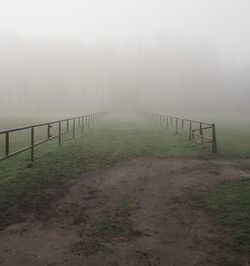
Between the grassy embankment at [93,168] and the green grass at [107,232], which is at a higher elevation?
the green grass at [107,232]

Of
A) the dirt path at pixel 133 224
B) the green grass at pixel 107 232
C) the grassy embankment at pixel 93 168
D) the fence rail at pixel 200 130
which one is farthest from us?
the fence rail at pixel 200 130

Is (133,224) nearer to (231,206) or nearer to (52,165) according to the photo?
(231,206)

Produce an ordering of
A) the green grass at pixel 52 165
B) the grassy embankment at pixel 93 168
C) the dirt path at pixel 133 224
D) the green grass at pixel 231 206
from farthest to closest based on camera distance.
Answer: the green grass at pixel 52 165
the grassy embankment at pixel 93 168
the green grass at pixel 231 206
the dirt path at pixel 133 224

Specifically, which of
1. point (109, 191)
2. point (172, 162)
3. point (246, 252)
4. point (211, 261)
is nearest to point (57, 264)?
point (211, 261)

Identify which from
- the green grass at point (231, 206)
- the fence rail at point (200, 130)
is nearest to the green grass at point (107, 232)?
the green grass at point (231, 206)

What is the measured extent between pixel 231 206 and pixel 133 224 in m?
2.29

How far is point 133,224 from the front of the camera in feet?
21.7

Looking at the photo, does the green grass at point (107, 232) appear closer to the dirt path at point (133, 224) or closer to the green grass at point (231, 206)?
the dirt path at point (133, 224)

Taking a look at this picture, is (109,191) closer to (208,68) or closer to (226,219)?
(226,219)

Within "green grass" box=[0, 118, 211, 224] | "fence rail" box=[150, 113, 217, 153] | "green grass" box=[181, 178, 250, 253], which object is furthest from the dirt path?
Result: "fence rail" box=[150, 113, 217, 153]

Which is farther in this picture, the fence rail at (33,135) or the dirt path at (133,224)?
the fence rail at (33,135)

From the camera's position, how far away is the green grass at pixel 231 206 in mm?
5892

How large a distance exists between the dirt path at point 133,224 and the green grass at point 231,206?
27 centimetres

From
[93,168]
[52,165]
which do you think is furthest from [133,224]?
[52,165]
